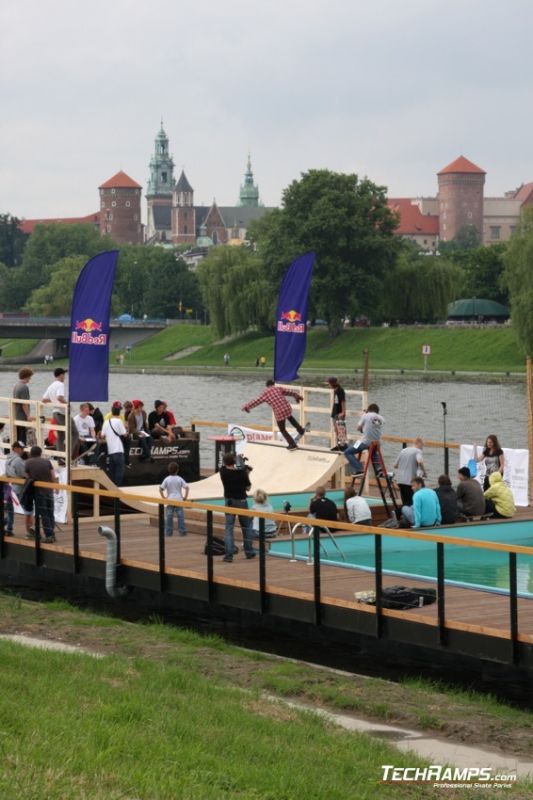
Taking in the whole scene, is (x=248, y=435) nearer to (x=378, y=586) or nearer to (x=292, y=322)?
(x=292, y=322)

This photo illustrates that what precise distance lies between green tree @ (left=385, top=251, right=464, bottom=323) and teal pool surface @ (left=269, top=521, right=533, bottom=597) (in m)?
91.5

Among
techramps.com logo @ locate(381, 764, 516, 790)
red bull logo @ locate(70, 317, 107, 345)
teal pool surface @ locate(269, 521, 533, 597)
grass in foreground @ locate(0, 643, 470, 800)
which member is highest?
red bull logo @ locate(70, 317, 107, 345)

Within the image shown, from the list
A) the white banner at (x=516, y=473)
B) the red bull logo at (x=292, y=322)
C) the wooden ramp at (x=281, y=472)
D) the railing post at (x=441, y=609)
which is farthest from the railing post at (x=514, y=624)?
the red bull logo at (x=292, y=322)

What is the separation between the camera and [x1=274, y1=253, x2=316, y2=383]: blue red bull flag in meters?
27.6

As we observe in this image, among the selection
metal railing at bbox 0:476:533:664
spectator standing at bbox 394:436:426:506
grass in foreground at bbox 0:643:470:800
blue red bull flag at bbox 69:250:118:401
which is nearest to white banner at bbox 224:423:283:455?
blue red bull flag at bbox 69:250:118:401

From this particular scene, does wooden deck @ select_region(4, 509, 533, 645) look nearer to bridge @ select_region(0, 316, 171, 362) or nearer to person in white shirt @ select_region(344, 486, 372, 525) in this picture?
person in white shirt @ select_region(344, 486, 372, 525)

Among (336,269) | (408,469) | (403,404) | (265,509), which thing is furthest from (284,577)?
(336,269)

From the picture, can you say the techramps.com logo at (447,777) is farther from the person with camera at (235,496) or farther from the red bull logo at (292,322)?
the red bull logo at (292,322)

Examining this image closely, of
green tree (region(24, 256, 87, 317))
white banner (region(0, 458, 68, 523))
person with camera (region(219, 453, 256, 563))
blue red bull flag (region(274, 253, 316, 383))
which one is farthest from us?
green tree (region(24, 256, 87, 317))

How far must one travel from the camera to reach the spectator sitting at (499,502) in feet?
69.2

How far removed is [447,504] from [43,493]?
5.50 meters

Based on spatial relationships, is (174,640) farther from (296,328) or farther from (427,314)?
(427,314)

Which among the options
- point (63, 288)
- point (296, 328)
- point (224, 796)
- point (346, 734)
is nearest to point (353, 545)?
point (346, 734)

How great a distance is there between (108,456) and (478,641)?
1029cm
